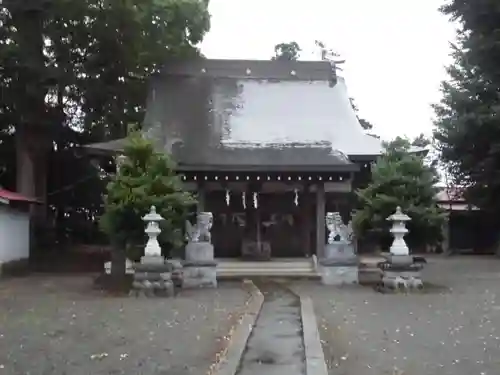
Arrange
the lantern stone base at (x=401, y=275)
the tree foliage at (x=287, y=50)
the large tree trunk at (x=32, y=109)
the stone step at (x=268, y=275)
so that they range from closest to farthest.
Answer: the lantern stone base at (x=401, y=275) < the stone step at (x=268, y=275) < the large tree trunk at (x=32, y=109) < the tree foliage at (x=287, y=50)

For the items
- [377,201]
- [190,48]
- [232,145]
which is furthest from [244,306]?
[190,48]

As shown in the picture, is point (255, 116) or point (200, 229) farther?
point (255, 116)

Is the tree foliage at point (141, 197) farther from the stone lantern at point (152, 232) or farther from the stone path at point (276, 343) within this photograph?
the stone path at point (276, 343)

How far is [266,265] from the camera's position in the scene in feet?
64.9

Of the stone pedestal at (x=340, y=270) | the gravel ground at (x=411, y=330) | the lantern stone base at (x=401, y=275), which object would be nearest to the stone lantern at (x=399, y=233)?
the lantern stone base at (x=401, y=275)

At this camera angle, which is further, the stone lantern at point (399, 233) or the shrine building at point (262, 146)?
the shrine building at point (262, 146)

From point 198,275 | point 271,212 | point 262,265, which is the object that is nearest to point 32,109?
point 271,212

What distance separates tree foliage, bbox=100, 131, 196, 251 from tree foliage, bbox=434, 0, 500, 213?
14.0m

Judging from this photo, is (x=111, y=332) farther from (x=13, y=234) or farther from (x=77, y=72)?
(x=77, y=72)

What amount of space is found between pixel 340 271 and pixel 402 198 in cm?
242

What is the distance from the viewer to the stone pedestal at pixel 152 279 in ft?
47.4

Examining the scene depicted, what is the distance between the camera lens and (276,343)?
877 cm

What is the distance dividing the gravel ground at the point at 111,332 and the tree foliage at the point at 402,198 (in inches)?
145

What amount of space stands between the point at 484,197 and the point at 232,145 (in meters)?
11.9
